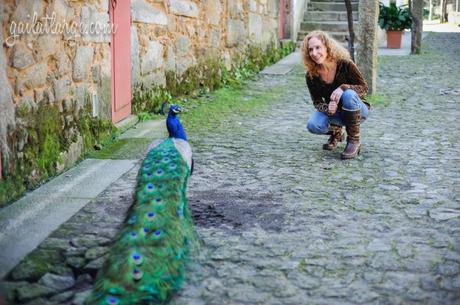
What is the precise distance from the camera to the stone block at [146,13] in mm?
6605

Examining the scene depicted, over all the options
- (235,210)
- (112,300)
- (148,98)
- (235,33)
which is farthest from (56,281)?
(235,33)

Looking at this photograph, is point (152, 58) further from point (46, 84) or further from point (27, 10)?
point (27, 10)

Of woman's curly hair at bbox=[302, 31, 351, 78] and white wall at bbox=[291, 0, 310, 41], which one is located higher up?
white wall at bbox=[291, 0, 310, 41]

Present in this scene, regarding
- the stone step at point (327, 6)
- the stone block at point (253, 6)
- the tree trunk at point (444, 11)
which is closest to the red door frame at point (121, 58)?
the stone block at point (253, 6)

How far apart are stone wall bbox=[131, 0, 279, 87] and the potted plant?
15.0 ft

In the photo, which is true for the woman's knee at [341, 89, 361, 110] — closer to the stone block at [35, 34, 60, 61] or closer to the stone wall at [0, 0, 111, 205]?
the stone wall at [0, 0, 111, 205]

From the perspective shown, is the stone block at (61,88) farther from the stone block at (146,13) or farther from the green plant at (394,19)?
the green plant at (394,19)

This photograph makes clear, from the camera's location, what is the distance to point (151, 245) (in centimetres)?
259

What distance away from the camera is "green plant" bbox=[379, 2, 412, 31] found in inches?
605

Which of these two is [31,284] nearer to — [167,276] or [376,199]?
[167,276]

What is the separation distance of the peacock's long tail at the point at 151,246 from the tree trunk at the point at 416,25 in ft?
38.6

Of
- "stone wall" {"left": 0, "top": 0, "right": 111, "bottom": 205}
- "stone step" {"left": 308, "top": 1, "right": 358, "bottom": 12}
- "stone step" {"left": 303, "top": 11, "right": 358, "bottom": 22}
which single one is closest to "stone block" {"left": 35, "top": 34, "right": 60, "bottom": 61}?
"stone wall" {"left": 0, "top": 0, "right": 111, "bottom": 205}

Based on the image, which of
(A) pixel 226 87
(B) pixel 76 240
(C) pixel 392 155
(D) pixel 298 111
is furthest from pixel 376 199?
(A) pixel 226 87

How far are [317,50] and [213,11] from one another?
444cm
